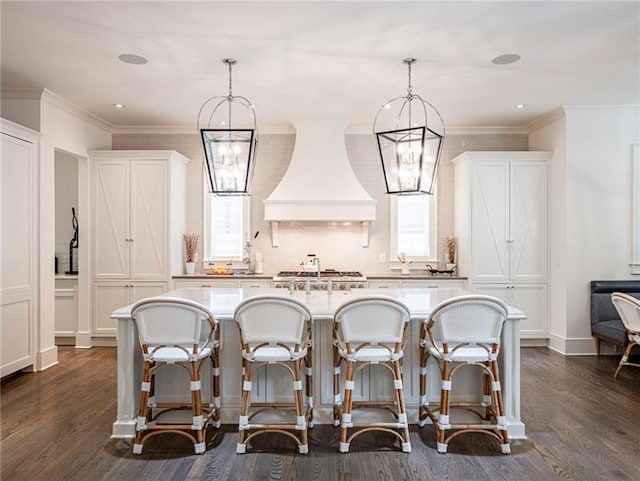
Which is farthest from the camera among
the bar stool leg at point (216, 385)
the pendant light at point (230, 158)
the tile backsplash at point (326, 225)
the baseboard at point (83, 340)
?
the tile backsplash at point (326, 225)

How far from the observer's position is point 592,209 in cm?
534

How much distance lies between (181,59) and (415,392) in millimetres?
3274

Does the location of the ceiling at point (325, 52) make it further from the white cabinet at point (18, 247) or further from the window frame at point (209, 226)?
the window frame at point (209, 226)

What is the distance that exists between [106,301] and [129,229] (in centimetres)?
94

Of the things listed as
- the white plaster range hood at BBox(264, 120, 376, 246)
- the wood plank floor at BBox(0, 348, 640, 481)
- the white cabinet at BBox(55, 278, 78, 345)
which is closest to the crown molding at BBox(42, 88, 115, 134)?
the white cabinet at BBox(55, 278, 78, 345)

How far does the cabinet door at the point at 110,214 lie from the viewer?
18.7 ft

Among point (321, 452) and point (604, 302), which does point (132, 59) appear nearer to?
point (321, 452)

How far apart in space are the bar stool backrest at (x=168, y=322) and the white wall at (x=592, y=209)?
14.4 feet

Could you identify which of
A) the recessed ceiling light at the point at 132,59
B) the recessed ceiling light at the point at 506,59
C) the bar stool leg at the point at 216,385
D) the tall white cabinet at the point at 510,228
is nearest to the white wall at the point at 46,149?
the recessed ceiling light at the point at 132,59

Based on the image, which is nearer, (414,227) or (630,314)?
(630,314)

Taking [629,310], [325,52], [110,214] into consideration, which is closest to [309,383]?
[325,52]

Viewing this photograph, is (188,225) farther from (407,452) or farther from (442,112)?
(407,452)

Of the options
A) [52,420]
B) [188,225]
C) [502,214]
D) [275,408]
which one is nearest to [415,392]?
[275,408]

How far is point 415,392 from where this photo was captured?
3.35 metres
